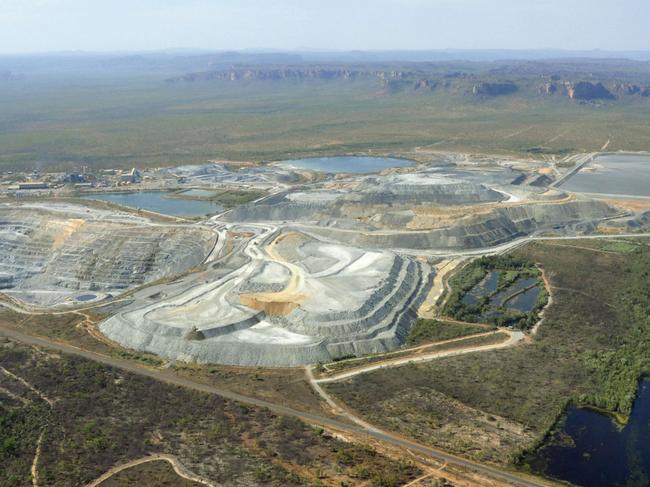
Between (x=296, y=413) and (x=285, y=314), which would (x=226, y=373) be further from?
(x=285, y=314)

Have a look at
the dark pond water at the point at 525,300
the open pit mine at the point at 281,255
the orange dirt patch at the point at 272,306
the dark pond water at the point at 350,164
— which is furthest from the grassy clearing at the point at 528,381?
the dark pond water at the point at 350,164

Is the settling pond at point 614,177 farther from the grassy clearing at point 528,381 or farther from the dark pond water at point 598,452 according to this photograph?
the dark pond water at point 598,452

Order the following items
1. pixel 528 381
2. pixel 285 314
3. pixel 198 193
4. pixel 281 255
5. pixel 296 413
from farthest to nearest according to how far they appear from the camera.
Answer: pixel 198 193 < pixel 281 255 < pixel 285 314 < pixel 528 381 < pixel 296 413

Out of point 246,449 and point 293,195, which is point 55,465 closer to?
point 246,449

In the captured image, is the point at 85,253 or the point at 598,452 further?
the point at 85,253

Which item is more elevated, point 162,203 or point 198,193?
point 198,193

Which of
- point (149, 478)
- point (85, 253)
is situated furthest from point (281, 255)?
point (149, 478)

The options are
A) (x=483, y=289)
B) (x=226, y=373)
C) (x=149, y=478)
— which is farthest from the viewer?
(x=483, y=289)
